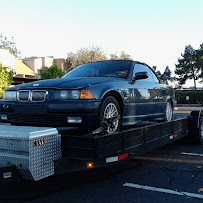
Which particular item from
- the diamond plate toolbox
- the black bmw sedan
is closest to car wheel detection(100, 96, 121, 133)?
the black bmw sedan

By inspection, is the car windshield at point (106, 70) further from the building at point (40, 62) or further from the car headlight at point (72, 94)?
the building at point (40, 62)

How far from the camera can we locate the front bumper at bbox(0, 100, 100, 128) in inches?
151

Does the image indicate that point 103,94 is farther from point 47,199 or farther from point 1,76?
point 1,76

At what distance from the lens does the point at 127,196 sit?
12.1ft

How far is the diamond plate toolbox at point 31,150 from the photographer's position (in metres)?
3.19

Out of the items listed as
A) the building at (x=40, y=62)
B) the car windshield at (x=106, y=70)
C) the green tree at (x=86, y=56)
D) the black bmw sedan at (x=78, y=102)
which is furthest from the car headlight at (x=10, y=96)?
the building at (x=40, y=62)

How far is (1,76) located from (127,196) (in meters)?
22.1

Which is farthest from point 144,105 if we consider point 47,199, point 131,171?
point 47,199

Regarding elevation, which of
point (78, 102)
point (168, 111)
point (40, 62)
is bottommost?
point (168, 111)

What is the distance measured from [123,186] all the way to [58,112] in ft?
4.86

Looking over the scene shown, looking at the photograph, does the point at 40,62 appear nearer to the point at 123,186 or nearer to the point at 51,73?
the point at 51,73

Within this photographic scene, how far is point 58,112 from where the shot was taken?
12.6 feet

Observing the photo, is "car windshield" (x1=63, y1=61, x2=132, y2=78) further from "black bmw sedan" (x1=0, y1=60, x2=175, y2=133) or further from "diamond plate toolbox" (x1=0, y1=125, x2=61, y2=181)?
"diamond plate toolbox" (x1=0, y1=125, x2=61, y2=181)

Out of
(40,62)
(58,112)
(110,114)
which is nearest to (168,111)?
(110,114)
